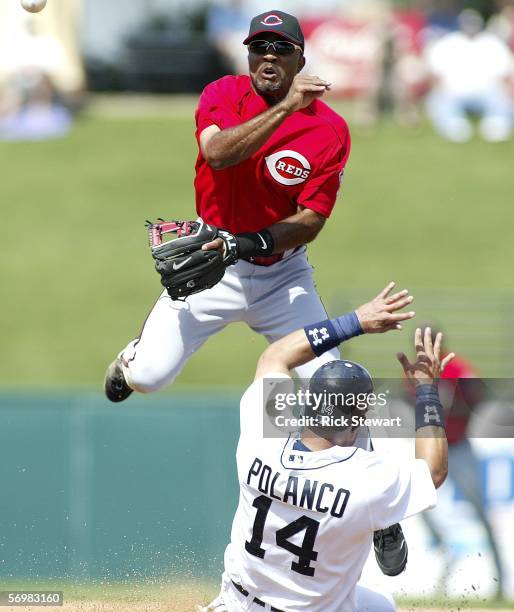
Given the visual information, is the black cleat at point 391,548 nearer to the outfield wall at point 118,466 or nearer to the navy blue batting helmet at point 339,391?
the navy blue batting helmet at point 339,391

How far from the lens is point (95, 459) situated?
11.1m

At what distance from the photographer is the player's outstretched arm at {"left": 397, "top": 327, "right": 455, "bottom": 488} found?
19.0 feet

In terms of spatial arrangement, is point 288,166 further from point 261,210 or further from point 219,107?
point 219,107

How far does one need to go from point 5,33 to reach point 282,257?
1881cm

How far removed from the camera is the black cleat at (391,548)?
21.0ft

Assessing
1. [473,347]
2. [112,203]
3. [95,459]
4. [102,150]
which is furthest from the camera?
[102,150]

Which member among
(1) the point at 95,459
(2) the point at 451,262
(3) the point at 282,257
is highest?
(3) the point at 282,257

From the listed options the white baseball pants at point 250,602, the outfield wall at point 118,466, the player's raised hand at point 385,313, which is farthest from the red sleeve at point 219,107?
the outfield wall at point 118,466

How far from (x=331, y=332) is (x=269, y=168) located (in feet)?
4.00

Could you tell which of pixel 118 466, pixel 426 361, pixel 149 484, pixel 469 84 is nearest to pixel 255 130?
pixel 426 361

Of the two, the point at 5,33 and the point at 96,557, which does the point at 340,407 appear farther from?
the point at 5,33

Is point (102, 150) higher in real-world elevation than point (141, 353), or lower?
lower

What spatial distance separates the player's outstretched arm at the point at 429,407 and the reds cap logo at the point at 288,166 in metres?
1.39

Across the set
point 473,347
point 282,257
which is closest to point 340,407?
point 282,257
